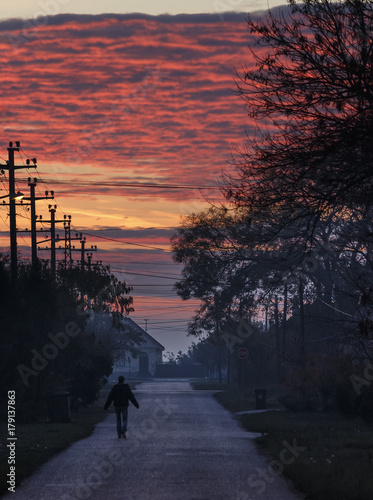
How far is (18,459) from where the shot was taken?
18828 millimetres

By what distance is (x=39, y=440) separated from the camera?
23672 mm

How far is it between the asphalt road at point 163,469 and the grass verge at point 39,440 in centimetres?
33

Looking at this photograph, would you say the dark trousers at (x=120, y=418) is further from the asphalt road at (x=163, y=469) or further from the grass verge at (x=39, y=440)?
the grass verge at (x=39, y=440)

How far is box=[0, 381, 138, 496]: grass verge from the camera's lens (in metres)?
17.4

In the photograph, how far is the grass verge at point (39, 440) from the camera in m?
17.4

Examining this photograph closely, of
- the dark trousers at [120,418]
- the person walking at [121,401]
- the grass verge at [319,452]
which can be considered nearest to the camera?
the grass verge at [319,452]

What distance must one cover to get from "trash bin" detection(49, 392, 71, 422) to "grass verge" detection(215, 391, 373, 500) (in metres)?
6.25

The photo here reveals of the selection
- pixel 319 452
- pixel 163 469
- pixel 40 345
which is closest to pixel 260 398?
pixel 40 345

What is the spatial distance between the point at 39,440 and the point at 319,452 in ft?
25.1

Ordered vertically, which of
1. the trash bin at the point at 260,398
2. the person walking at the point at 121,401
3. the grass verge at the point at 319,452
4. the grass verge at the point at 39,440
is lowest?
the grass verge at the point at 319,452

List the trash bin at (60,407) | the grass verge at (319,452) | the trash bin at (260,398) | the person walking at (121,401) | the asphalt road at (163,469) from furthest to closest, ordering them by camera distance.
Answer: the trash bin at (260,398)
the trash bin at (60,407)
the person walking at (121,401)
the grass verge at (319,452)
the asphalt road at (163,469)

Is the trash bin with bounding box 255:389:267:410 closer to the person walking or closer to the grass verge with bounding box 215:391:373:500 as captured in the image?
the grass verge with bounding box 215:391:373:500

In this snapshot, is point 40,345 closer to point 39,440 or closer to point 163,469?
point 39,440

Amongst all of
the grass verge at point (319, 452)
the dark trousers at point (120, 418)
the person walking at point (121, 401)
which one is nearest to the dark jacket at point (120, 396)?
the person walking at point (121, 401)
